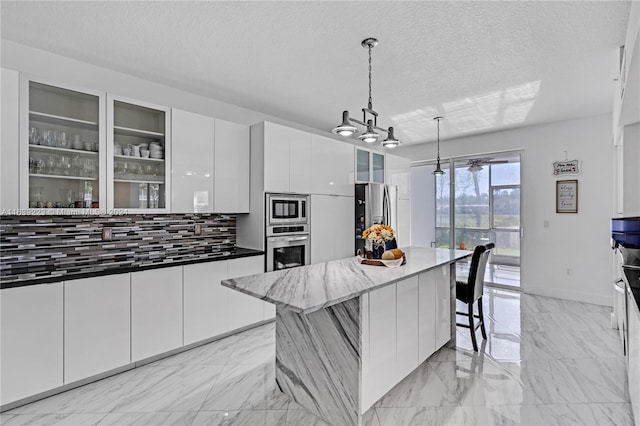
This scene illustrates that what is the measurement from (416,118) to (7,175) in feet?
14.3

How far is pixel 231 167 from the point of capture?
3598 millimetres

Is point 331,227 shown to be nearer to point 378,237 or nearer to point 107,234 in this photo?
point 378,237

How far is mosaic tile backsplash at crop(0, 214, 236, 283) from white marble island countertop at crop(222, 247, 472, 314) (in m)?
1.35

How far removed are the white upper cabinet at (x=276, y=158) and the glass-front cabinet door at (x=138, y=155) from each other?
0.99 metres

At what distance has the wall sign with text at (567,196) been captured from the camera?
4.63 m

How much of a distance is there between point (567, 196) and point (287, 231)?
13.3 ft

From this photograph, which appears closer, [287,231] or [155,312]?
[155,312]

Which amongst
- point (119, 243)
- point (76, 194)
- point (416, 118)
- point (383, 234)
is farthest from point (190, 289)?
point (416, 118)

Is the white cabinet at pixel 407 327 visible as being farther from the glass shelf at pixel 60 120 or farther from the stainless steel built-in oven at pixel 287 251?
the glass shelf at pixel 60 120

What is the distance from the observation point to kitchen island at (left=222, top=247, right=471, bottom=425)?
73.4 inches

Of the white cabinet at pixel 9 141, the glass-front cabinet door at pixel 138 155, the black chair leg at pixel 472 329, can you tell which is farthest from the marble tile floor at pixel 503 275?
the white cabinet at pixel 9 141

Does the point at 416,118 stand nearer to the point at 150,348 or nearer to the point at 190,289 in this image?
the point at 190,289

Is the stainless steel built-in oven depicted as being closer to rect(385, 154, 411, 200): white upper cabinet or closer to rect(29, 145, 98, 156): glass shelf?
rect(29, 145, 98, 156): glass shelf

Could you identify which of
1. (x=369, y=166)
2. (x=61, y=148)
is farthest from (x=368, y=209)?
(x=61, y=148)
